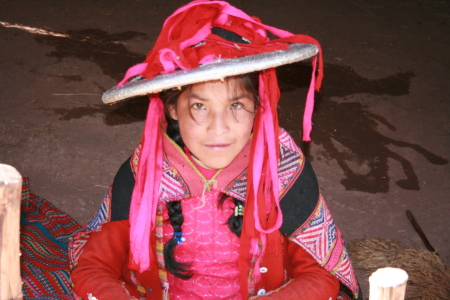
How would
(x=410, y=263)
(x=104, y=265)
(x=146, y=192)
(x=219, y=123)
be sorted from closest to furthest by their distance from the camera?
1. (x=219, y=123)
2. (x=146, y=192)
3. (x=104, y=265)
4. (x=410, y=263)

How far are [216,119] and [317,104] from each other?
8.32 ft

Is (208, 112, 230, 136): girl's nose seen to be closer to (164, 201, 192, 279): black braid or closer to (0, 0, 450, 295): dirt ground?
(164, 201, 192, 279): black braid

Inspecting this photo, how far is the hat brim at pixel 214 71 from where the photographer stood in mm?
1370

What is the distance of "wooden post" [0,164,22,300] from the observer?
39.5 inches

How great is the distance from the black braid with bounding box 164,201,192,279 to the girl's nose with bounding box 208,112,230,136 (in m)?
0.36

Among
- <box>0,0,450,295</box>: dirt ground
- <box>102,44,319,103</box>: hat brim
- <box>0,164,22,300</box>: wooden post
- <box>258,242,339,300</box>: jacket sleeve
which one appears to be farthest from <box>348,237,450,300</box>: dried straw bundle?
<box>0,164,22,300</box>: wooden post

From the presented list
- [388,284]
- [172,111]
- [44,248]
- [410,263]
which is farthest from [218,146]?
[410,263]

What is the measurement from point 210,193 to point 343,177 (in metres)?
1.67

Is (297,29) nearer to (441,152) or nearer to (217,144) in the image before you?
(441,152)

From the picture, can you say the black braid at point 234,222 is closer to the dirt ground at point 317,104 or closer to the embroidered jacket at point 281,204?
the embroidered jacket at point 281,204

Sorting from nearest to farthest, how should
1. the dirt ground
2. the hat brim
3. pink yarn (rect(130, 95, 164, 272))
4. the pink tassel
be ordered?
the hat brim → the pink tassel → pink yarn (rect(130, 95, 164, 272)) → the dirt ground

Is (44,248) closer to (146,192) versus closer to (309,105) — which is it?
(146,192)

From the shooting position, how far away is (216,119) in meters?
1.73

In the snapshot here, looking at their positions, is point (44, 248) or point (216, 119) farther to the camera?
point (44, 248)
